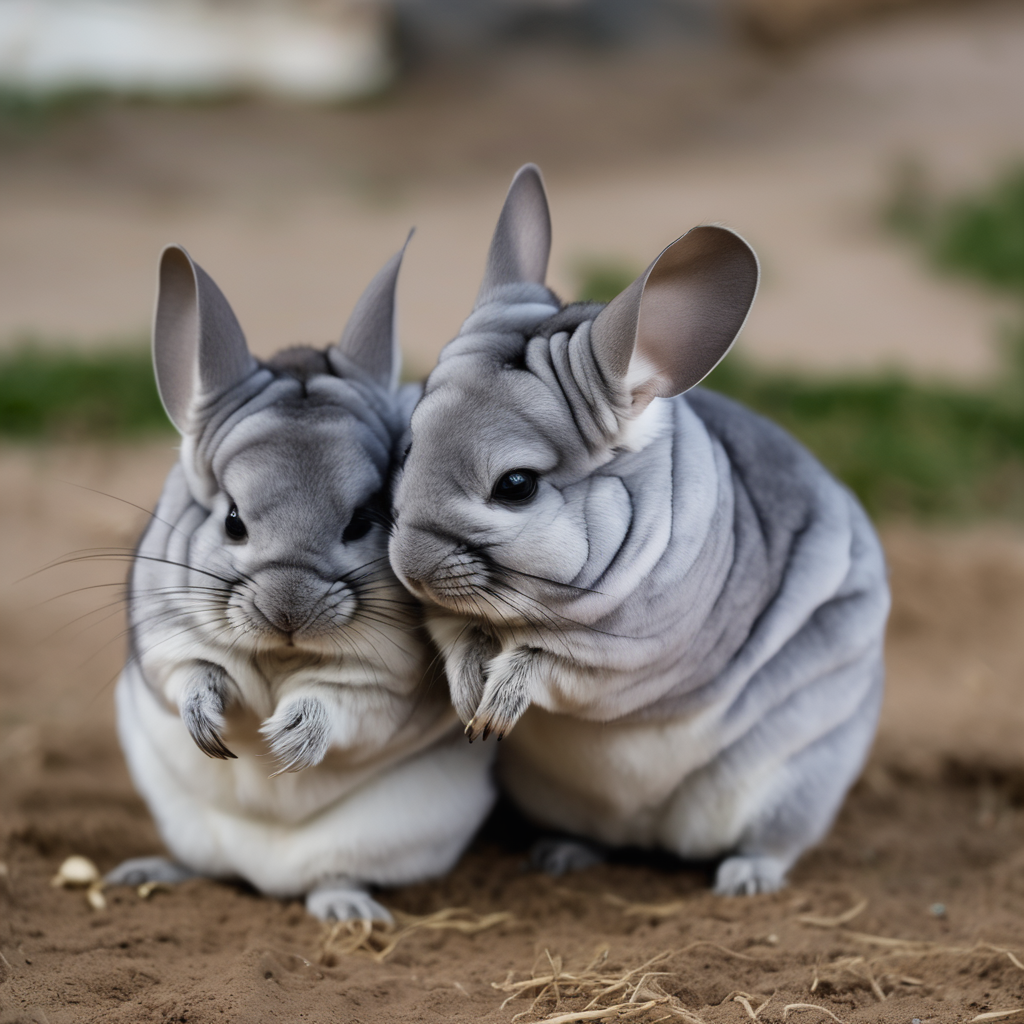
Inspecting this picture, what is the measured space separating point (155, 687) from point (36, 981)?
0.81 metres

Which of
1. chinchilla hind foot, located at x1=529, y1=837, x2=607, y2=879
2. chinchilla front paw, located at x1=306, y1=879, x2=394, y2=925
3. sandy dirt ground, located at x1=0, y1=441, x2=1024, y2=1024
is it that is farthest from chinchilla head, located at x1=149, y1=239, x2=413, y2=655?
chinchilla hind foot, located at x1=529, y1=837, x2=607, y2=879

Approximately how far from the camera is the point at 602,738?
3.47 meters

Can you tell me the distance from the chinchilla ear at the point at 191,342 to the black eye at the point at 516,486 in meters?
0.87

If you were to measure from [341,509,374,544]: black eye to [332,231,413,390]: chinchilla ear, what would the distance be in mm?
547

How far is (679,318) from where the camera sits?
2.97 metres

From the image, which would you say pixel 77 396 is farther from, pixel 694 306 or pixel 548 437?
pixel 694 306

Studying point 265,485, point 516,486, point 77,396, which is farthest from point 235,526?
point 77,396

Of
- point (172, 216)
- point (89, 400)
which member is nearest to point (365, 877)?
point (89, 400)

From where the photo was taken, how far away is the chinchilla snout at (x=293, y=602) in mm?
3029

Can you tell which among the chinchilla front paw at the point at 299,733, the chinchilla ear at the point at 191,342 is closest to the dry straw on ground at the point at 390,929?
the chinchilla front paw at the point at 299,733

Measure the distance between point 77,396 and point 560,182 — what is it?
849 centimetres

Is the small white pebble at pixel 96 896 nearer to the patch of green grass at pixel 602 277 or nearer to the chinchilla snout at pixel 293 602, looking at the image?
the chinchilla snout at pixel 293 602

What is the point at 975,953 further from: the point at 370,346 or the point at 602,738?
the point at 370,346

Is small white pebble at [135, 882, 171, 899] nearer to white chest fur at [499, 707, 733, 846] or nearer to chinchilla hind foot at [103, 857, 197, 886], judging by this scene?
chinchilla hind foot at [103, 857, 197, 886]
